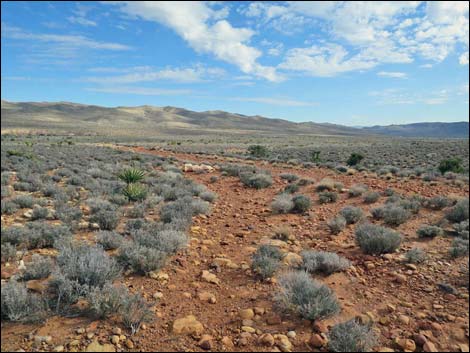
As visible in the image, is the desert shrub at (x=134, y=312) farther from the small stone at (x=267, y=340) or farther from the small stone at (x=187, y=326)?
the small stone at (x=267, y=340)

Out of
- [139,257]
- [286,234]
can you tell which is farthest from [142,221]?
[286,234]

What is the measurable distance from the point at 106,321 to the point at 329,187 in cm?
966

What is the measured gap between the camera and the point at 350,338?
3434 millimetres

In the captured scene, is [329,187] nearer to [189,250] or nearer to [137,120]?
[189,250]

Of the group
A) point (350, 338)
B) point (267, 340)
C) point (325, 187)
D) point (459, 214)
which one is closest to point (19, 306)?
point (267, 340)

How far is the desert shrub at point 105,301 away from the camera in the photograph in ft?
12.3

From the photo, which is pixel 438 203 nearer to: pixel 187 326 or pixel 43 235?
pixel 187 326

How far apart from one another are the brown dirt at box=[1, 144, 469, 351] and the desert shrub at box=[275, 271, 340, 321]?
0.42ft

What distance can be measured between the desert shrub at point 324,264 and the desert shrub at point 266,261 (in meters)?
0.47

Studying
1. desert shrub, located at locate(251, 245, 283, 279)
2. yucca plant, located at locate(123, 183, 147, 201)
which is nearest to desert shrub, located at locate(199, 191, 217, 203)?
yucca plant, located at locate(123, 183, 147, 201)

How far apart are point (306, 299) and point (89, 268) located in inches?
115

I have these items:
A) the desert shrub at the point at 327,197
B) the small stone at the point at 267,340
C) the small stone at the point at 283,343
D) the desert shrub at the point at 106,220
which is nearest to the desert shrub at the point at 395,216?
the desert shrub at the point at 327,197

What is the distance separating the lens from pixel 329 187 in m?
11.9

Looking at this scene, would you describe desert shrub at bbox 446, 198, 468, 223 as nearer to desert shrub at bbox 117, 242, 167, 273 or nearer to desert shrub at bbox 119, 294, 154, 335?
desert shrub at bbox 117, 242, 167, 273
